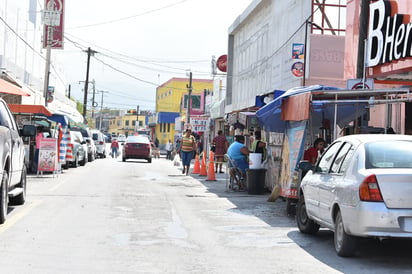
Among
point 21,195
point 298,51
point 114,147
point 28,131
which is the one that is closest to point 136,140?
point 114,147

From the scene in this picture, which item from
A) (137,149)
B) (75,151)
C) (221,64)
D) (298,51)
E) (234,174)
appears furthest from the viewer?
(221,64)

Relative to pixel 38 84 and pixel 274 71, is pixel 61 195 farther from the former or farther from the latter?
pixel 38 84

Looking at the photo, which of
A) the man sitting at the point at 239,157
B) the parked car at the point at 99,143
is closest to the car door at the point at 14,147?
the man sitting at the point at 239,157

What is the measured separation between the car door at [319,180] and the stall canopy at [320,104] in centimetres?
221

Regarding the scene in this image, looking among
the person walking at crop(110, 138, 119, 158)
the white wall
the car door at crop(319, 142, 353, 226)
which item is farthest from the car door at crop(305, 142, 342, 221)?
the person walking at crop(110, 138, 119, 158)

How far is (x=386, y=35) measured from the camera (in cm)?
1587

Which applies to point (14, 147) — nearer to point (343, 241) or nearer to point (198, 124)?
point (343, 241)

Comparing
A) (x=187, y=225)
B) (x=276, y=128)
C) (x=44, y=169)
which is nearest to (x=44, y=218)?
(x=187, y=225)

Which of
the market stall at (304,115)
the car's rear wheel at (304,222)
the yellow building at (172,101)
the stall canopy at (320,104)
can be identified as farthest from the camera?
the yellow building at (172,101)

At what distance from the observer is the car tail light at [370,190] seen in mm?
7406

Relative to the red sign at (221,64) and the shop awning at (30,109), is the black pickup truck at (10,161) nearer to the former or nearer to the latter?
the shop awning at (30,109)

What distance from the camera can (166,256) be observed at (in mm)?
7891

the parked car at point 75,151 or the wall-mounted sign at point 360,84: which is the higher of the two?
the wall-mounted sign at point 360,84

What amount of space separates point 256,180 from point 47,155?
747 centimetres
